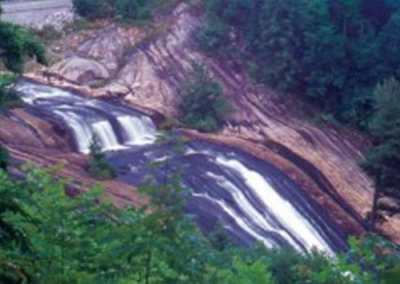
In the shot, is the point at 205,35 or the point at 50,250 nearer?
the point at 50,250

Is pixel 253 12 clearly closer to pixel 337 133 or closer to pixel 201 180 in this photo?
pixel 337 133

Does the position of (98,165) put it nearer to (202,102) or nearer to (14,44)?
(202,102)

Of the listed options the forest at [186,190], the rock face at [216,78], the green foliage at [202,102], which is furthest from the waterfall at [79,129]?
the green foliage at [202,102]

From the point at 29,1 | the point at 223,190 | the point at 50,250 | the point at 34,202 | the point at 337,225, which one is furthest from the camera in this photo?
the point at 29,1

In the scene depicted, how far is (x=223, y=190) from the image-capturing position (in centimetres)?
2169

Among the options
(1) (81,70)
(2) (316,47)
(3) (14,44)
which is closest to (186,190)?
(3) (14,44)

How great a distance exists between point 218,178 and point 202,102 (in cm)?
560

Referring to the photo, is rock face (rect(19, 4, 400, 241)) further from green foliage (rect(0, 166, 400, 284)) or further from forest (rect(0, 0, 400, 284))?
green foliage (rect(0, 166, 400, 284))

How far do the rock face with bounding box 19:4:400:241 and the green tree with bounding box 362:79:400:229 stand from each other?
76 centimetres

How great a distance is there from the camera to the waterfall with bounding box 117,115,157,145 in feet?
79.8

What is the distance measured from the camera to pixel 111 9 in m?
30.3

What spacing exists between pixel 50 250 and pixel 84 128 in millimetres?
18703

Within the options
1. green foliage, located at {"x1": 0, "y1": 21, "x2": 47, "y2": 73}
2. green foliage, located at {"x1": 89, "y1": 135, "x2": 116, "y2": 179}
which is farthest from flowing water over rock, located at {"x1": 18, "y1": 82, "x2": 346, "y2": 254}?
green foliage, located at {"x1": 0, "y1": 21, "x2": 47, "y2": 73}

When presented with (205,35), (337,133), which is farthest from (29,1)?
(337,133)
